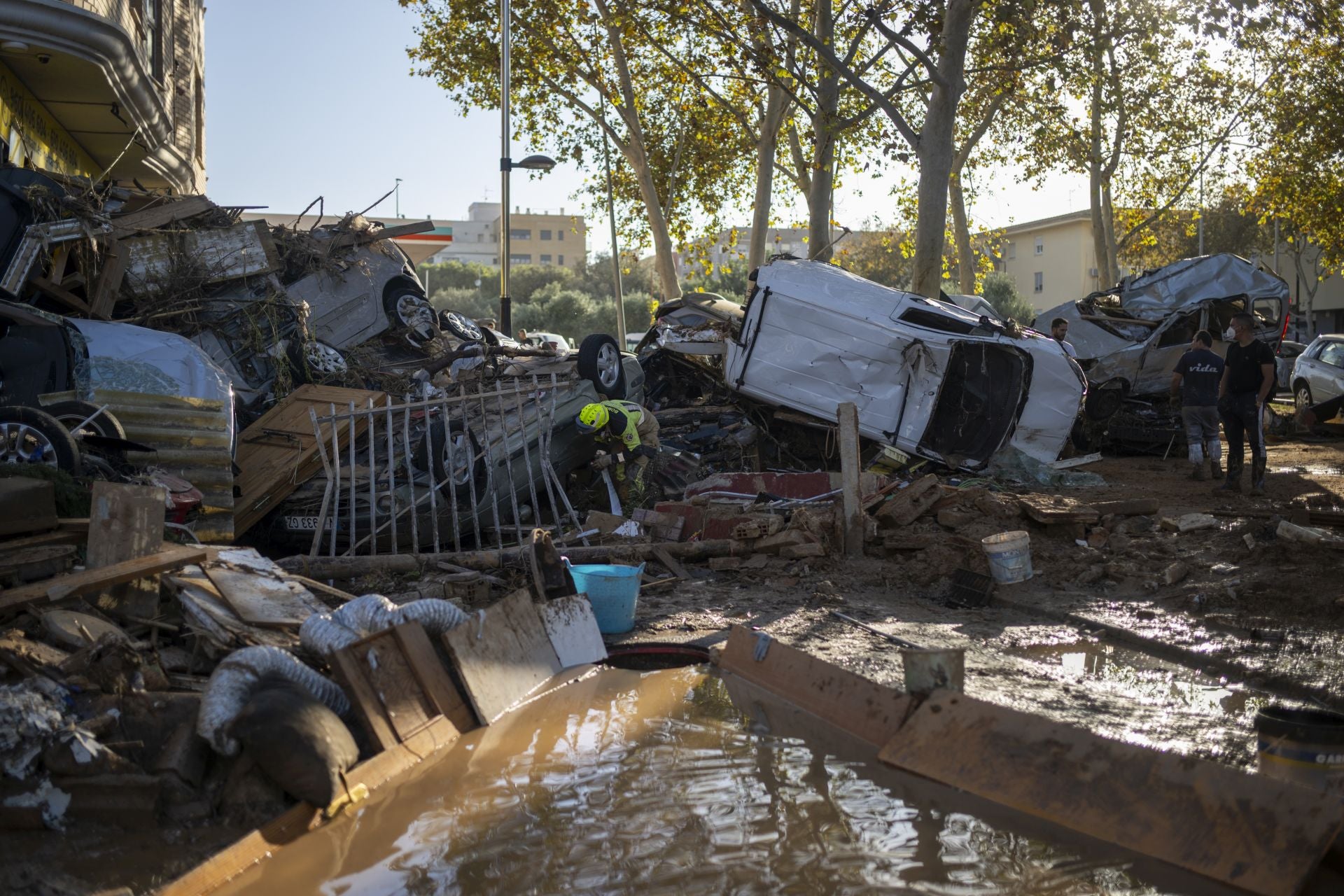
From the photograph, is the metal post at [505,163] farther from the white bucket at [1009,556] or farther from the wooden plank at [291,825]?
the wooden plank at [291,825]

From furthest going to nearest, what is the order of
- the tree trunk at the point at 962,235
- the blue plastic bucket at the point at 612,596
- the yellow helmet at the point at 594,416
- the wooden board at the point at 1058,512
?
the tree trunk at the point at 962,235
the yellow helmet at the point at 594,416
the wooden board at the point at 1058,512
the blue plastic bucket at the point at 612,596

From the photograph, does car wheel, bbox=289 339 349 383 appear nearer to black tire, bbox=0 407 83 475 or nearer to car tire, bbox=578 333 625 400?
car tire, bbox=578 333 625 400

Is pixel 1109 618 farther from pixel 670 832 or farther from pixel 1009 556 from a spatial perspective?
pixel 670 832

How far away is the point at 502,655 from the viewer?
589 cm

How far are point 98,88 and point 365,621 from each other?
9920 millimetres

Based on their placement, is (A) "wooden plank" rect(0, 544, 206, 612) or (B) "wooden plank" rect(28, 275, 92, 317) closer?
(A) "wooden plank" rect(0, 544, 206, 612)

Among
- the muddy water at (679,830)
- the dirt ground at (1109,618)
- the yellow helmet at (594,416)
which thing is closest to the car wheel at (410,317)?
the yellow helmet at (594,416)

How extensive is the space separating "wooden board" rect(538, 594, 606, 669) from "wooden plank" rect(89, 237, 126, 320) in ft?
22.2

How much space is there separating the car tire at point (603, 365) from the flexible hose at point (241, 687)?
257 inches

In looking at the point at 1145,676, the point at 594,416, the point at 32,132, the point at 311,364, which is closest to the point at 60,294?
the point at 311,364

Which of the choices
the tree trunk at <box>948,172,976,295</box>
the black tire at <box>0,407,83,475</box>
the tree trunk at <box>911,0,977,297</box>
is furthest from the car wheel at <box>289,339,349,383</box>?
the tree trunk at <box>948,172,976,295</box>

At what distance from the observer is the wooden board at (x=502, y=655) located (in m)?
5.50

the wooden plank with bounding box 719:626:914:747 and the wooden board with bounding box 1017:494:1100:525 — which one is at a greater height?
the wooden board with bounding box 1017:494:1100:525

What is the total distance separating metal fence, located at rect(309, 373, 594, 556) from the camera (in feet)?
31.0
